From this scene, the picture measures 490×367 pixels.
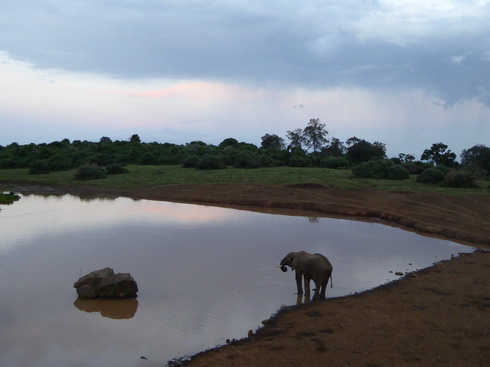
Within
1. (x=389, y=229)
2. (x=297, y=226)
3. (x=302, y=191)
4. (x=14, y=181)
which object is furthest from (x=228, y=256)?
(x=14, y=181)

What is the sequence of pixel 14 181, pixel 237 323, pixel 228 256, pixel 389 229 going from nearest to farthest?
pixel 237 323
pixel 228 256
pixel 389 229
pixel 14 181

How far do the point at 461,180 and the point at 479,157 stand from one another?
45.0ft

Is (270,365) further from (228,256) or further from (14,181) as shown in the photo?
(14,181)

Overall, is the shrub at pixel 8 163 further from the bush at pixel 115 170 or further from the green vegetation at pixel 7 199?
the green vegetation at pixel 7 199

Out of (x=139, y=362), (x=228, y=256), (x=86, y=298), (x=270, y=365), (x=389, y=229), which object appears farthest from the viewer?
(x=389, y=229)

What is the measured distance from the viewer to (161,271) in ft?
38.4

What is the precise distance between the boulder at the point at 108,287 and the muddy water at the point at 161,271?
19 centimetres

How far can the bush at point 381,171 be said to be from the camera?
32.8 m

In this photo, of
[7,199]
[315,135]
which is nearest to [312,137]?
[315,135]

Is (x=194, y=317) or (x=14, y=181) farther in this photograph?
(x=14, y=181)

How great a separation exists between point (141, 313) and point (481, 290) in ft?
22.5

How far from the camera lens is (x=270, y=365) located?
628 centimetres

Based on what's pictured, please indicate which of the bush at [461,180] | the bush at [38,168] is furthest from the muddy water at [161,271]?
the bush at [38,168]

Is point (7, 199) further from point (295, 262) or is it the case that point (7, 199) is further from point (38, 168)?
point (295, 262)
